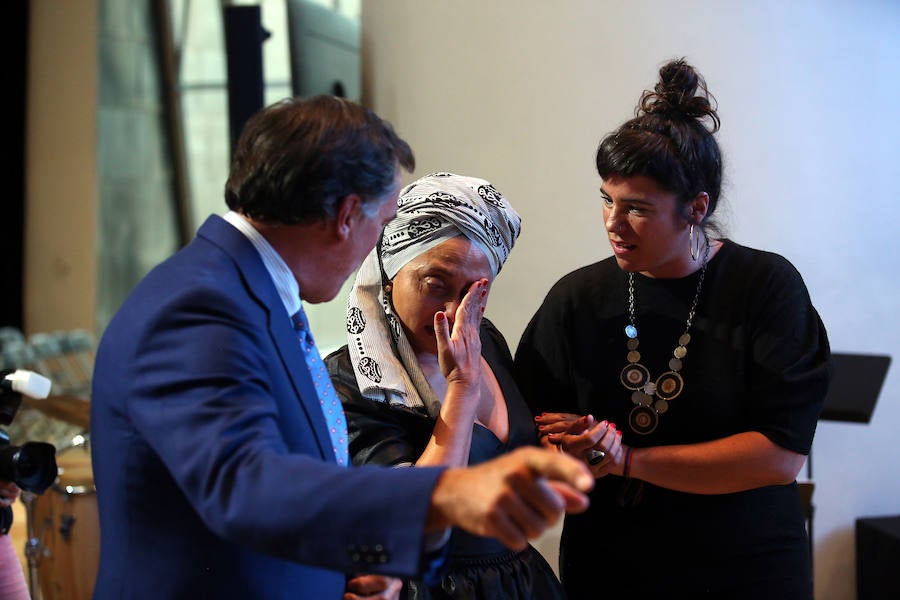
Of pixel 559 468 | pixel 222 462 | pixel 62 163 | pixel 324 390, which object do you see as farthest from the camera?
pixel 62 163

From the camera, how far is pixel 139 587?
4.01 feet

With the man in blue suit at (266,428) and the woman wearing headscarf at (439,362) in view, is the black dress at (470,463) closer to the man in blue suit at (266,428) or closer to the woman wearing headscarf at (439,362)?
the woman wearing headscarf at (439,362)

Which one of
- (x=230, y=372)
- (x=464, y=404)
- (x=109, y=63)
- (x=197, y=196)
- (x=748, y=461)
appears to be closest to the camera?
(x=230, y=372)

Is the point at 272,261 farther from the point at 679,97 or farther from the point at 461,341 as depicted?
the point at 679,97

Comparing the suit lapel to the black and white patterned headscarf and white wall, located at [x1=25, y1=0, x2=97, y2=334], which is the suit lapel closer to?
the black and white patterned headscarf

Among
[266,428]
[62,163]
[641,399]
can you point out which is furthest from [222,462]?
Result: [62,163]

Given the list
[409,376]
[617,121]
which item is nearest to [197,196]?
[617,121]

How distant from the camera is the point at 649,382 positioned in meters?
2.00

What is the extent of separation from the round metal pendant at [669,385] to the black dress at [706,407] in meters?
0.01

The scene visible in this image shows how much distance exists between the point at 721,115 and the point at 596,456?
62.8 inches

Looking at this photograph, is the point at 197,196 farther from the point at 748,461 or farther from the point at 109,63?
the point at 748,461

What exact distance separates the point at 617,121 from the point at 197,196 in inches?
271

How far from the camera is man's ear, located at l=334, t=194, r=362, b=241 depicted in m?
1.29

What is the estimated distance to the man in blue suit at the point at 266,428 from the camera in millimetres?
991
